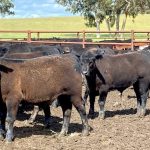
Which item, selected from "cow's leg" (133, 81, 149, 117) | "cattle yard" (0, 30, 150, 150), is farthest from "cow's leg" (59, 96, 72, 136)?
"cow's leg" (133, 81, 149, 117)

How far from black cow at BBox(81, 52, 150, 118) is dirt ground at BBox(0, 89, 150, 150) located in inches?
19.6

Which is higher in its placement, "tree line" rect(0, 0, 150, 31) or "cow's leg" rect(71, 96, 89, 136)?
"tree line" rect(0, 0, 150, 31)

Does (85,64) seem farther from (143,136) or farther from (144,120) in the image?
(143,136)

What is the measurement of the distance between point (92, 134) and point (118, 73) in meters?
2.18

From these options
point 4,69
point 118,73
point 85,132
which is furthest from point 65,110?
point 118,73

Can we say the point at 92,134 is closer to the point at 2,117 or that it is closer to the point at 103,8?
the point at 2,117

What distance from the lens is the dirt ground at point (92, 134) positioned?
624 cm

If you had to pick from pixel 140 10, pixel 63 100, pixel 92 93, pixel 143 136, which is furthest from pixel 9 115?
pixel 140 10

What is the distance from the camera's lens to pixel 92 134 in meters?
7.02

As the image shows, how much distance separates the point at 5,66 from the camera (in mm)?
6492

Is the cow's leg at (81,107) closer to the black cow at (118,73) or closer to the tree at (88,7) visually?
the black cow at (118,73)

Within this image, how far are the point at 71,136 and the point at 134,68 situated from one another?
278 cm

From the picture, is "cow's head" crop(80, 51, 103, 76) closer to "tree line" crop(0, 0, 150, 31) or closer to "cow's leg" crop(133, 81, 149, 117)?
"cow's leg" crop(133, 81, 149, 117)

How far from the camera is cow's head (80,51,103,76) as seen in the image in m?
8.23
